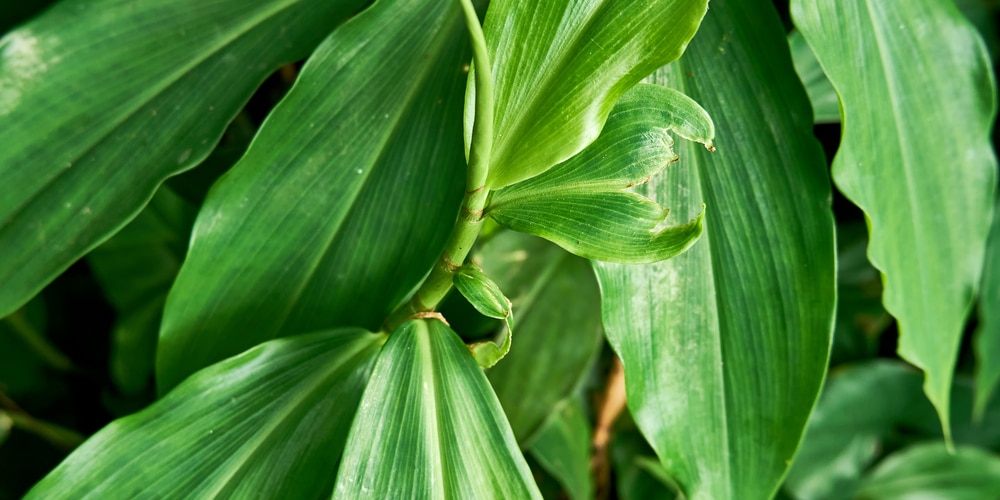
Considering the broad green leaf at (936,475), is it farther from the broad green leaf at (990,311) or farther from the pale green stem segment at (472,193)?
the pale green stem segment at (472,193)

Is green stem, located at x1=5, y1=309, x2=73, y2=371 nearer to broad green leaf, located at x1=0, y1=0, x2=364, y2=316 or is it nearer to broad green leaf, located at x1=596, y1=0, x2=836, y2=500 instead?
broad green leaf, located at x1=0, y1=0, x2=364, y2=316

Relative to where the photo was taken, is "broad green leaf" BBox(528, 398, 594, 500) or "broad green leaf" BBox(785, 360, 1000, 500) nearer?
"broad green leaf" BBox(528, 398, 594, 500)

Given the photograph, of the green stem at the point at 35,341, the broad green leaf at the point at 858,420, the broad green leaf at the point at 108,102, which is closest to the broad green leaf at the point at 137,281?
the green stem at the point at 35,341

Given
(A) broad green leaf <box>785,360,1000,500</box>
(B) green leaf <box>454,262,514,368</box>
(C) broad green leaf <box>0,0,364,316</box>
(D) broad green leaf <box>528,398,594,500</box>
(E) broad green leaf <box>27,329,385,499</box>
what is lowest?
(A) broad green leaf <box>785,360,1000,500</box>

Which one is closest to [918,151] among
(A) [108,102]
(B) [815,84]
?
(B) [815,84]

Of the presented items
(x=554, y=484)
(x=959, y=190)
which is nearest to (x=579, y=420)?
(x=554, y=484)

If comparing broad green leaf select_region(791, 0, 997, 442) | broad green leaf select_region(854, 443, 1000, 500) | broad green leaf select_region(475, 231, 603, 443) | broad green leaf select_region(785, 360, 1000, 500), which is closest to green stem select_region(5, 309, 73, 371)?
broad green leaf select_region(475, 231, 603, 443)

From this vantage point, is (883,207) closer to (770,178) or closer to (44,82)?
(770,178)

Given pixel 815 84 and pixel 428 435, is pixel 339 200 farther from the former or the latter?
pixel 815 84
